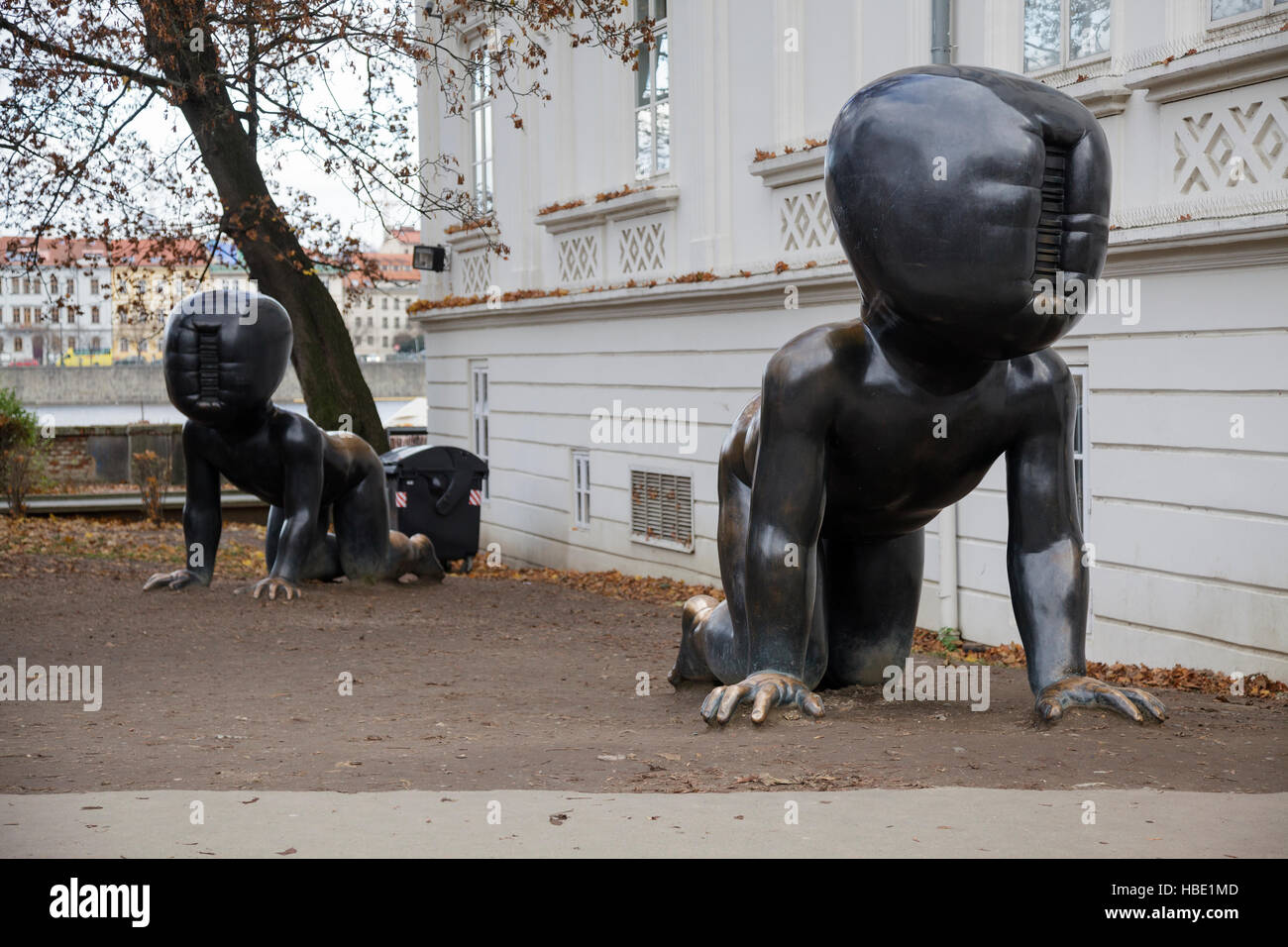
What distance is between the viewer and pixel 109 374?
160 ft

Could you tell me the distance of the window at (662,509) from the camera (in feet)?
45.8

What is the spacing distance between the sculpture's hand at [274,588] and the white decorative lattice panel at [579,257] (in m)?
6.24

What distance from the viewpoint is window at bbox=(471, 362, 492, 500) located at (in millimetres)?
18688

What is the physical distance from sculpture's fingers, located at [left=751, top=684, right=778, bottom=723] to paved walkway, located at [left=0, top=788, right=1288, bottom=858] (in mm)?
843

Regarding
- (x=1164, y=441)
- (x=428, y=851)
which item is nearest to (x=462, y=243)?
(x=1164, y=441)

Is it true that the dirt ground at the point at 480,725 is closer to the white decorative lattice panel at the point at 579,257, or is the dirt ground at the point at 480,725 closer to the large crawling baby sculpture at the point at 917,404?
the large crawling baby sculpture at the point at 917,404

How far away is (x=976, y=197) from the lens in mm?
4195

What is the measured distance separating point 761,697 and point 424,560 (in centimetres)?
782

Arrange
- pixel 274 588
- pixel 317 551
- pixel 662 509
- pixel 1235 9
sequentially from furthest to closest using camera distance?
1. pixel 662 509
2. pixel 317 551
3. pixel 274 588
4. pixel 1235 9

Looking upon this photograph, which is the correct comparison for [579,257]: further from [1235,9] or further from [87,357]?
[87,357]

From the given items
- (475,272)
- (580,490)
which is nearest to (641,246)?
(580,490)

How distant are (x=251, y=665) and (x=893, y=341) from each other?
4.17 m

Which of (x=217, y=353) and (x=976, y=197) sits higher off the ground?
(x=976, y=197)

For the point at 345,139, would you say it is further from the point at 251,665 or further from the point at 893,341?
the point at 893,341
